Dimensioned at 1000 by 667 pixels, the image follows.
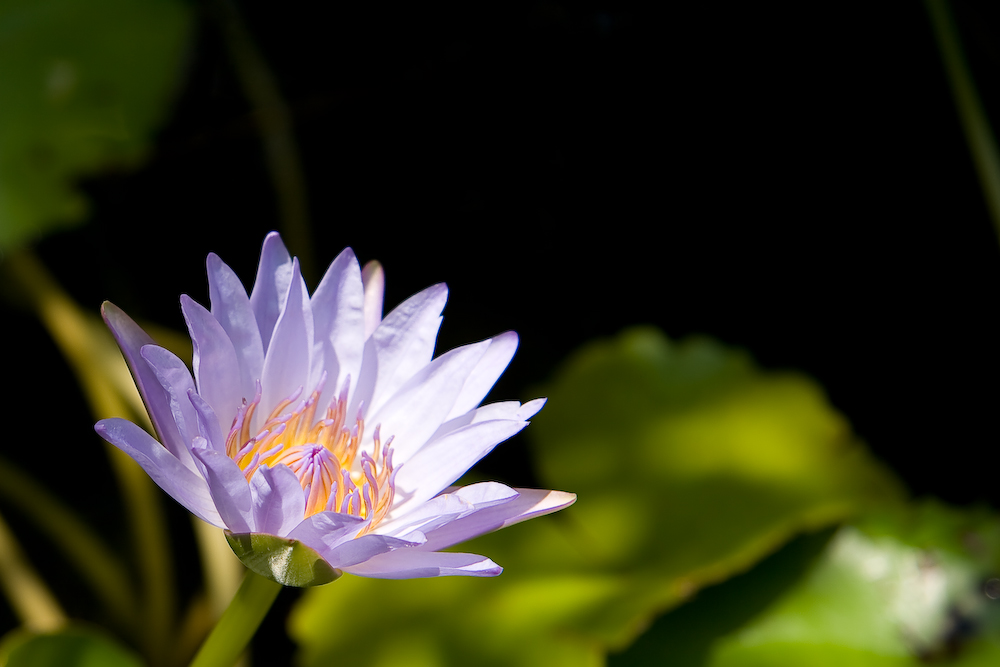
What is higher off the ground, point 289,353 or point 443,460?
point 289,353

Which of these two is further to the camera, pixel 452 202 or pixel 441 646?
pixel 452 202

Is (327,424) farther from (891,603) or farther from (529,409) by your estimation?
(891,603)

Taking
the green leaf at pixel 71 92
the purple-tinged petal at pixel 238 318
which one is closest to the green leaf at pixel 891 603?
the purple-tinged petal at pixel 238 318

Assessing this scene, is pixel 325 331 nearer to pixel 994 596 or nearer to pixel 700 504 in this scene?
pixel 700 504

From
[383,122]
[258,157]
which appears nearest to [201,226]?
[258,157]

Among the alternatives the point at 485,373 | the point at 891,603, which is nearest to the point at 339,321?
the point at 485,373

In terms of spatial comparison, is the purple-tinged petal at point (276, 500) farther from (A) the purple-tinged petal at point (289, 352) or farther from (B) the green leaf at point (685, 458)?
(B) the green leaf at point (685, 458)

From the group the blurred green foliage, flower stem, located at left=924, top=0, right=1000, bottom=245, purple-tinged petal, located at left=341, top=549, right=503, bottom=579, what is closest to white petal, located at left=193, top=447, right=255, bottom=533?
purple-tinged petal, located at left=341, top=549, right=503, bottom=579

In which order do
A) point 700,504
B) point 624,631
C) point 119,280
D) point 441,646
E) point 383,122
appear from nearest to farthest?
point 624,631
point 441,646
point 700,504
point 119,280
point 383,122
